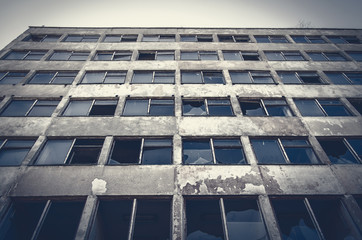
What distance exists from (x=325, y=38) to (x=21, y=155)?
24.9 m

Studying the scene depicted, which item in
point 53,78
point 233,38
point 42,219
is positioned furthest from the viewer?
point 233,38

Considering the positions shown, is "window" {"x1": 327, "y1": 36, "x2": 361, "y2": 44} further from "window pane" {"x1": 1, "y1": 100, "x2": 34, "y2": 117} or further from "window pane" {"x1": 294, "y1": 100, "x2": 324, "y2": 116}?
"window pane" {"x1": 1, "y1": 100, "x2": 34, "y2": 117}

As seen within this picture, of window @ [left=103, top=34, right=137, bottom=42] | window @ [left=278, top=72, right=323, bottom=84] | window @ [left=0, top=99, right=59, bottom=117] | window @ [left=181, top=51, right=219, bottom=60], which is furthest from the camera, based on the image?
window @ [left=103, top=34, right=137, bottom=42]

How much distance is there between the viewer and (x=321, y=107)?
1231 centimetres

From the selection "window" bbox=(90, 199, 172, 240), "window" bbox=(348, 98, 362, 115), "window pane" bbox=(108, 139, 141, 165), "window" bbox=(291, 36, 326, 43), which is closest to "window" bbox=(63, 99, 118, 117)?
"window pane" bbox=(108, 139, 141, 165)

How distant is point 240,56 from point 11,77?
674 inches

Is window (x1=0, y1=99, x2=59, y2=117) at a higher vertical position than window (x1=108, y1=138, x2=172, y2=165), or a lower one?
higher

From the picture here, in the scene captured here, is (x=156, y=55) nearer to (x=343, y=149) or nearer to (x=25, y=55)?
(x=25, y=55)

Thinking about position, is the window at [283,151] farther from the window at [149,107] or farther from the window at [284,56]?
the window at [284,56]

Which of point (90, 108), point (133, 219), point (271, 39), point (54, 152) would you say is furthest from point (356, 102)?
point (54, 152)

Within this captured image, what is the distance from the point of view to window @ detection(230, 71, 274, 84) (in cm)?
1427

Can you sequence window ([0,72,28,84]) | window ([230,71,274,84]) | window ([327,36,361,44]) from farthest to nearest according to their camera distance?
window ([327,36,361,44]) → window ([230,71,274,84]) → window ([0,72,28,84])

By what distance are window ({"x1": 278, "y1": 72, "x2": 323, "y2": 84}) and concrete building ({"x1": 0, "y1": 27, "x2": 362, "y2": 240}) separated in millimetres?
100

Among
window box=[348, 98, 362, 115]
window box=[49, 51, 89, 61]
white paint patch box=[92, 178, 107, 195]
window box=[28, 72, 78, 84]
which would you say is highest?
window box=[49, 51, 89, 61]
